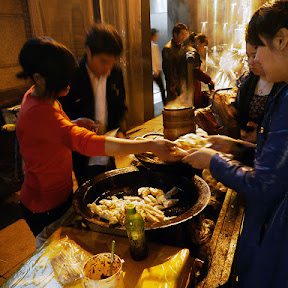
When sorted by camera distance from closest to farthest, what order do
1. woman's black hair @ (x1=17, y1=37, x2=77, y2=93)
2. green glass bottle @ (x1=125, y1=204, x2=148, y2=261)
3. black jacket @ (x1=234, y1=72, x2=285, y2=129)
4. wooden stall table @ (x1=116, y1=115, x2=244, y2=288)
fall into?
green glass bottle @ (x1=125, y1=204, x2=148, y2=261)
woman's black hair @ (x1=17, y1=37, x2=77, y2=93)
wooden stall table @ (x1=116, y1=115, x2=244, y2=288)
black jacket @ (x1=234, y1=72, x2=285, y2=129)

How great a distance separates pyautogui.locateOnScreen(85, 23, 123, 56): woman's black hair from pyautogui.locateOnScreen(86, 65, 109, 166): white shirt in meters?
0.42

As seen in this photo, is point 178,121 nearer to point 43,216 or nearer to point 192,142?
point 192,142

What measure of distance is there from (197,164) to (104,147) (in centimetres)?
79

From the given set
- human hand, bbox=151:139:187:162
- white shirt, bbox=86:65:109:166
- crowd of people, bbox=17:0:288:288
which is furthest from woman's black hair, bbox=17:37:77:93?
white shirt, bbox=86:65:109:166

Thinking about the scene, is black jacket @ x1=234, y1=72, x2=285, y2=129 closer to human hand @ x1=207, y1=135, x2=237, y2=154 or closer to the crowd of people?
the crowd of people

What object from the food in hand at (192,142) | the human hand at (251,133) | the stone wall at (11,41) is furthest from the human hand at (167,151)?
the stone wall at (11,41)

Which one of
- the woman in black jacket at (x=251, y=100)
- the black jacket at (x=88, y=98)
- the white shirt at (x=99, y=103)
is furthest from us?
the woman in black jacket at (x=251, y=100)

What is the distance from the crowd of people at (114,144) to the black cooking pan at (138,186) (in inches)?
9.7

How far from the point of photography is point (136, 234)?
1.82 m

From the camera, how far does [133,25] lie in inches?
303

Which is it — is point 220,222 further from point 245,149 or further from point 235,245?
point 245,149

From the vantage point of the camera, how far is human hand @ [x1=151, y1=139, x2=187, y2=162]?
245 centimetres

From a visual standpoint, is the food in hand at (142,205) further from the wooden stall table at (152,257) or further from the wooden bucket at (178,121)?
the wooden bucket at (178,121)

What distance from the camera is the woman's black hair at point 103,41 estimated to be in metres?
3.14
